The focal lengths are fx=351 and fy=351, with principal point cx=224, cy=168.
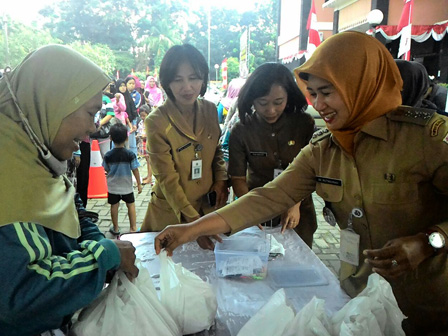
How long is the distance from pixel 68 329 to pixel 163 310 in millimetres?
321

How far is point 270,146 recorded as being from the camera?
2.24m

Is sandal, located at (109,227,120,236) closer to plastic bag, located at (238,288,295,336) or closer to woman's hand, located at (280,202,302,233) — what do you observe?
woman's hand, located at (280,202,302,233)

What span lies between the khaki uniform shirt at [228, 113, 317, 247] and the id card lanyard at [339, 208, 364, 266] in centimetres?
91

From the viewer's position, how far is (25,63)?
1088 mm

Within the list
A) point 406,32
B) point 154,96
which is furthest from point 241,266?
point 154,96

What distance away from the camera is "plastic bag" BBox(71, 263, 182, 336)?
959mm

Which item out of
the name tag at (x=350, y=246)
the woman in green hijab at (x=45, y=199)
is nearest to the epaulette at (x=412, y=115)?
the name tag at (x=350, y=246)

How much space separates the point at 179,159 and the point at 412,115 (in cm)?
129

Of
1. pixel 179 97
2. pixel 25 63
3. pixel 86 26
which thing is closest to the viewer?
pixel 25 63

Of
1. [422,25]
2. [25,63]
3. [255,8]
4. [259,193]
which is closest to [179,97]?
[259,193]

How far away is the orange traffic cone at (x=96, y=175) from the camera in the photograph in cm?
529

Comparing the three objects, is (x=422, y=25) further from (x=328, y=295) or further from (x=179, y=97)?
(x=328, y=295)

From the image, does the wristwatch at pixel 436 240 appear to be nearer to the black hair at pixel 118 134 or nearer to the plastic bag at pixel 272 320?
the plastic bag at pixel 272 320

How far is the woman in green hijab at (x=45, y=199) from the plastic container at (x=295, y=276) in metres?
0.63
